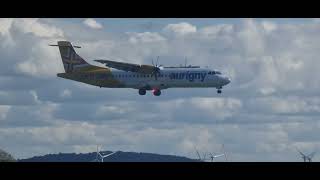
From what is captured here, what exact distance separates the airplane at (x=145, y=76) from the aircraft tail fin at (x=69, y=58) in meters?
0.52

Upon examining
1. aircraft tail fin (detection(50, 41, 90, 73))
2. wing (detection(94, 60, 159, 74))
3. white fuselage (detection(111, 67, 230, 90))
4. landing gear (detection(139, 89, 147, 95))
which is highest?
aircraft tail fin (detection(50, 41, 90, 73))

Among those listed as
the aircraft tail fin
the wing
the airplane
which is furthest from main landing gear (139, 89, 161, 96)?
the aircraft tail fin

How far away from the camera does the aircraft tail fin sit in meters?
98.5

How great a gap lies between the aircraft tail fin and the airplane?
517 millimetres

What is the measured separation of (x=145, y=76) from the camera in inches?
3408

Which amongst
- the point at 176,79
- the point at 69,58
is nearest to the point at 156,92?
the point at 176,79

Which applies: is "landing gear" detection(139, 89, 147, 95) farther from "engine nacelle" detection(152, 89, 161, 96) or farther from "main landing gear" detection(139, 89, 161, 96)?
"engine nacelle" detection(152, 89, 161, 96)

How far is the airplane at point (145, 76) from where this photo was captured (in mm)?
82625
